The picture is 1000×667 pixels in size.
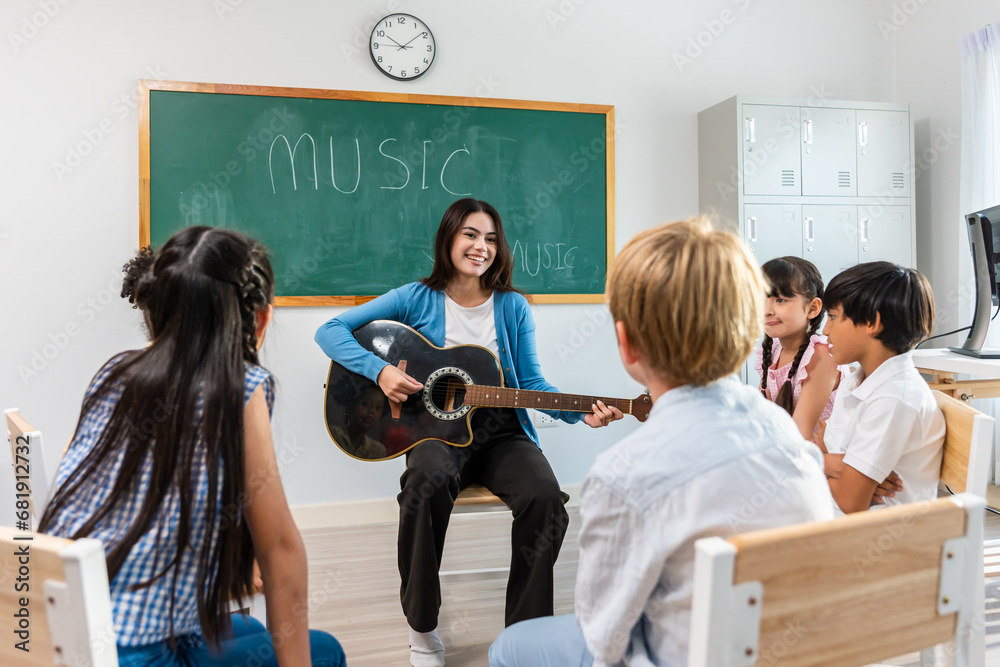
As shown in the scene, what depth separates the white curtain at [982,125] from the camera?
3174 mm

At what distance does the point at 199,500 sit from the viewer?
87cm

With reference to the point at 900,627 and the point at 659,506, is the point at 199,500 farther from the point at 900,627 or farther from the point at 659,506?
the point at 900,627

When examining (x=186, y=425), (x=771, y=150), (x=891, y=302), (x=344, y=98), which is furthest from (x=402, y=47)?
(x=186, y=425)

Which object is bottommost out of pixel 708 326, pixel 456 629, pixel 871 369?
pixel 456 629

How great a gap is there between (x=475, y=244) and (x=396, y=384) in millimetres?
521

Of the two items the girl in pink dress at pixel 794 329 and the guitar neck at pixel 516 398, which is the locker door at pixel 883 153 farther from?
the guitar neck at pixel 516 398

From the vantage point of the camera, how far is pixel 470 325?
7.32 feet

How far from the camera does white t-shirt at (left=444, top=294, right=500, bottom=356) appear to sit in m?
2.20

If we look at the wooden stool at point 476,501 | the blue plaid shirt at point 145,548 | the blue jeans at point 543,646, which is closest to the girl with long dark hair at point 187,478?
the blue plaid shirt at point 145,548

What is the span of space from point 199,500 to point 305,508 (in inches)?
93.4

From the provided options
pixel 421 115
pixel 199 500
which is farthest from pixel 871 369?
pixel 421 115

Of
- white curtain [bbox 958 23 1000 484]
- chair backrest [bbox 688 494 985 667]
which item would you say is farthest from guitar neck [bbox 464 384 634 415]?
white curtain [bbox 958 23 1000 484]

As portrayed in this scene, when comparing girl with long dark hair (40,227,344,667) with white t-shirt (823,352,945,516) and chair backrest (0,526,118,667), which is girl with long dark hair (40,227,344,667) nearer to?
chair backrest (0,526,118,667)

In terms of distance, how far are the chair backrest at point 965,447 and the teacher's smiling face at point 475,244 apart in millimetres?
1302
